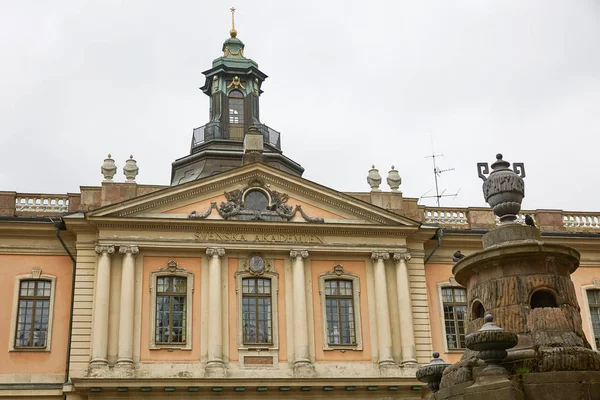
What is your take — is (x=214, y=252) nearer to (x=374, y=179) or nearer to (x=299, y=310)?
(x=299, y=310)

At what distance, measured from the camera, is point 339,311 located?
86.6ft

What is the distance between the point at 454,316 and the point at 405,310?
229cm

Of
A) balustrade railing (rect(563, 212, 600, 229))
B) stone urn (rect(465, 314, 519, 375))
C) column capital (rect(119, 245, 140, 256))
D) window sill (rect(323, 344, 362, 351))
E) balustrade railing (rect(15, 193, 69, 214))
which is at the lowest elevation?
stone urn (rect(465, 314, 519, 375))

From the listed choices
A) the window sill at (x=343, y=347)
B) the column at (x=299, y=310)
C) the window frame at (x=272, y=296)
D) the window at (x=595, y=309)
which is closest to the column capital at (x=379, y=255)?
the column at (x=299, y=310)

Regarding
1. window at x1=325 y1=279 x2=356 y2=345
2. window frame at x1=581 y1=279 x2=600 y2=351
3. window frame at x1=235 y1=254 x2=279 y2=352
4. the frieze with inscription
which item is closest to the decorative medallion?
window frame at x1=235 y1=254 x2=279 y2=352

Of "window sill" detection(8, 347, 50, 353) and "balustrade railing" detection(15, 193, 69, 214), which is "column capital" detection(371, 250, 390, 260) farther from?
"window sill" detection(8, 347, 50, 353)

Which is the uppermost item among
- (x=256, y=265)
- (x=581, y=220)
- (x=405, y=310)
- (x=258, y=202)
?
(x=258, y=202)

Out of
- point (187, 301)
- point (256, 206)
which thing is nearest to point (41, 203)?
point (187, 301)

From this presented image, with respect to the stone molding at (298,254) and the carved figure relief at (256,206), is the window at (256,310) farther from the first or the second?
the carved figure relief at (256,206)

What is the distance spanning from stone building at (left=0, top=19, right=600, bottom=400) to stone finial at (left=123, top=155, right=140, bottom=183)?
8 cm

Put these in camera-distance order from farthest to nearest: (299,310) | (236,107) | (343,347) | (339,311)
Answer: (236,107) < (339,311) < (343,347) < (299,310)

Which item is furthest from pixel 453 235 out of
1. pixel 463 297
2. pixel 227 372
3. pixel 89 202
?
pixel 89 202

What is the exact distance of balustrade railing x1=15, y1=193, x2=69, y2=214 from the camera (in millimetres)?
26781

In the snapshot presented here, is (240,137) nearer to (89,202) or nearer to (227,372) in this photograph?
(89,202)
